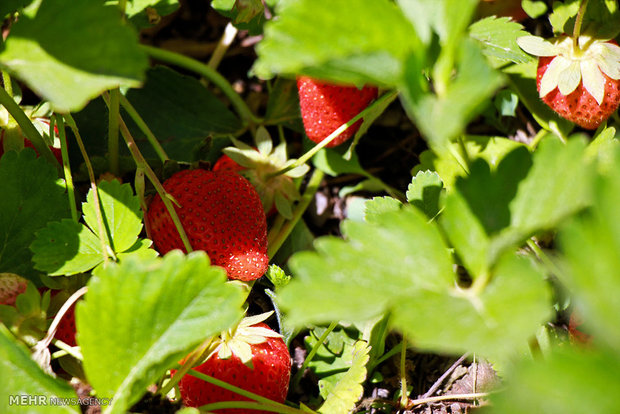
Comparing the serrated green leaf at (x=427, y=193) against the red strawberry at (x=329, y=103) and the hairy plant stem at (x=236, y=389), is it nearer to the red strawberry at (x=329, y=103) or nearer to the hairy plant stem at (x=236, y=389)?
the red strawberry at (x=329, y=103)

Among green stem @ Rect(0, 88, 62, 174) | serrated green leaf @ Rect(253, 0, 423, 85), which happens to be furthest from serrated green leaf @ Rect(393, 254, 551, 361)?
green stem @ Rect(0, 88, 62, 174)

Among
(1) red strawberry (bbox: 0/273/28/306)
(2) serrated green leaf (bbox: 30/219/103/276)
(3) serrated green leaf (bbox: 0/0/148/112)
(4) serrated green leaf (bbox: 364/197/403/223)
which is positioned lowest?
(4) serrated green leaf (bbox: 364/197/403/223)

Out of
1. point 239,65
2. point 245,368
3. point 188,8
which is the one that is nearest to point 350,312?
point 245,368

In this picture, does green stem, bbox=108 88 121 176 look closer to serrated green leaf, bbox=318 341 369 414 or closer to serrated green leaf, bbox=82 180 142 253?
serrated green leaf, bbox=82 180 142 253

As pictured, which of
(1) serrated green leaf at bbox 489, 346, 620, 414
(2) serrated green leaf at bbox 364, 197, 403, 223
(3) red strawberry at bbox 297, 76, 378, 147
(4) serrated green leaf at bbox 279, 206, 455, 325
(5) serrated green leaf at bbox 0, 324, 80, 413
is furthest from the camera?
(3) red strawberry at bbox 297, 76, 378, 147

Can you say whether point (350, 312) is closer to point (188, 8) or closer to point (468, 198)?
point (468, 198)

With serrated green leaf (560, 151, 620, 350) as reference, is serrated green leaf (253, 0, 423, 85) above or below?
above

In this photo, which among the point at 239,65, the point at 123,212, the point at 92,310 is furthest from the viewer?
the point at 239,65
